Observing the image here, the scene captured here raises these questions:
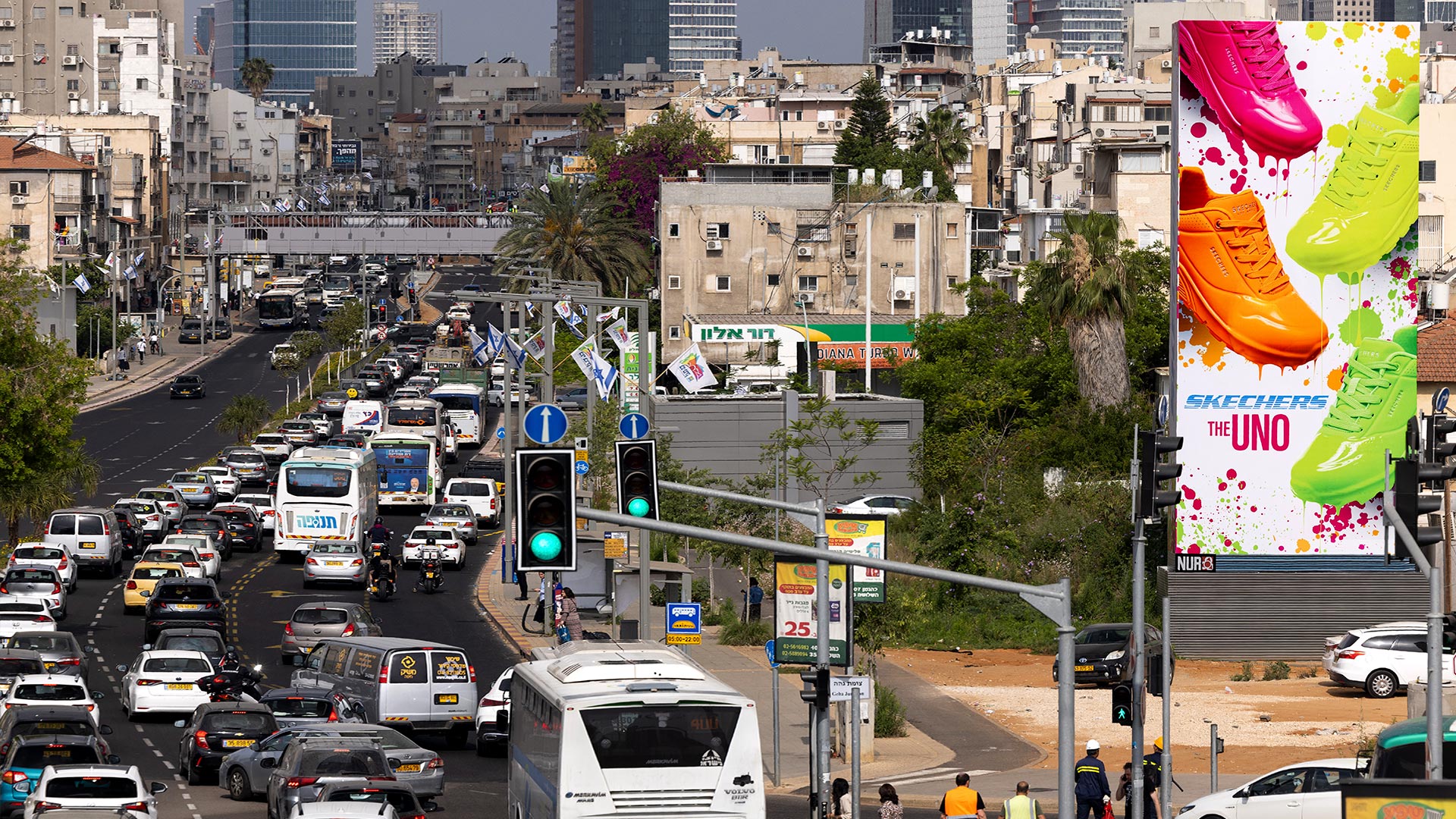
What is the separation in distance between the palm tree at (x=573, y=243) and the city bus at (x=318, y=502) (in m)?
47.6

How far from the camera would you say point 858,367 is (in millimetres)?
89125

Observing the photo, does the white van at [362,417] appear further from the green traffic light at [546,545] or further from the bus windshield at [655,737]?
the green traffic light at [546,545]

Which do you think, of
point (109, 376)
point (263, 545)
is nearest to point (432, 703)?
point (263, 545)

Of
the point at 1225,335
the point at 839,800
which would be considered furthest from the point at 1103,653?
the point at 839,800

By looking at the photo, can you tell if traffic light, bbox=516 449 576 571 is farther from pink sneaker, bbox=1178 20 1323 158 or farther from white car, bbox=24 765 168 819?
pink sneaker, bbox=1178 20 1323 158

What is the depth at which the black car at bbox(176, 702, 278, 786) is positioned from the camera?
3148cm

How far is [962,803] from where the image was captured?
24375 millimetres

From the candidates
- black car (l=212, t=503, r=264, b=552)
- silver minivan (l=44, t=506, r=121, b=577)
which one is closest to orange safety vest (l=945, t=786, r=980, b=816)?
silver minivan (l=44, t=506, r=121, b=577)

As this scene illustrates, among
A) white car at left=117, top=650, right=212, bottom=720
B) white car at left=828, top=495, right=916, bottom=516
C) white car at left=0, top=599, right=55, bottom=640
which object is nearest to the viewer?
white car at left=117, top=650, right=212, bottom=720

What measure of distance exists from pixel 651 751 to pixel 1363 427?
30.0 meters

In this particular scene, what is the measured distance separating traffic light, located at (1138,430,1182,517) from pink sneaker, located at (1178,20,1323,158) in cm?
2676

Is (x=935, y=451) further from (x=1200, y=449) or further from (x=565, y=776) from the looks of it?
(x=565, y=776)

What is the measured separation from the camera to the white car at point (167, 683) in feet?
122

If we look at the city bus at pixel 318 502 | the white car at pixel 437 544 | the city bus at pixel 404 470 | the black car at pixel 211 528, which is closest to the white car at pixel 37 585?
the black car at pixel 211 528
